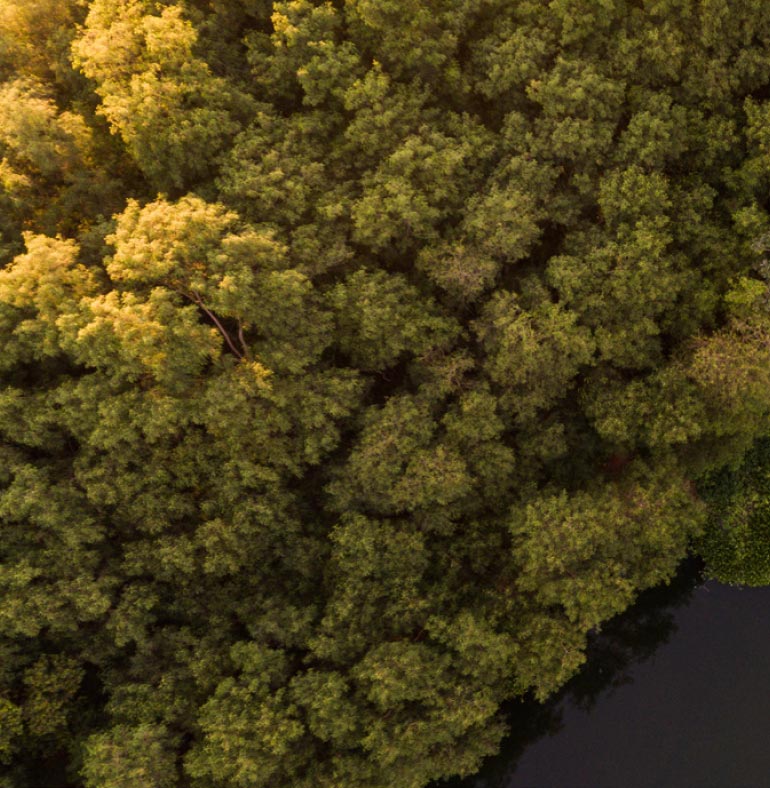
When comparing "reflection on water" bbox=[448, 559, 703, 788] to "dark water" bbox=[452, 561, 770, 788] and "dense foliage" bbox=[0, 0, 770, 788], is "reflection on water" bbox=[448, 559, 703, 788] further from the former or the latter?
"dense foliage" bbox=[0, 0, 770, 788]

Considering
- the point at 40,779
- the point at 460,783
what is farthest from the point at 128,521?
the point at 460,783

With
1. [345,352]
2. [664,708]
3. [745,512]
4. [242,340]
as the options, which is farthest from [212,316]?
[664,708]

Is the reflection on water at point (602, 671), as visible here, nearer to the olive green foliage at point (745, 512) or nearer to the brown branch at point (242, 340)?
the olive green foliage at point (745, 512)

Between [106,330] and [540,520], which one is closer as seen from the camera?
[106,330]

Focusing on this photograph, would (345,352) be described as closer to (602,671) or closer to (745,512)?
(745,512)

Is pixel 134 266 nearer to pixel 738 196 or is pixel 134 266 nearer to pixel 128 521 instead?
pixel 128 521

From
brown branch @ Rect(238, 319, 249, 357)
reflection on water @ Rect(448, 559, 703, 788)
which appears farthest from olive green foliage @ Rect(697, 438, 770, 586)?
brown branch @ Rect(238, 319, 249, 357)
